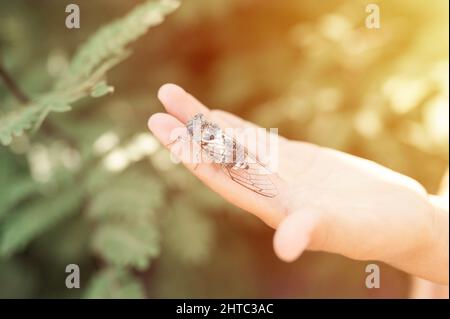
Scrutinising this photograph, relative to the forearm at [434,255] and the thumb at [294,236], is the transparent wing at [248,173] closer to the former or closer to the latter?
the thumb at [294,236]

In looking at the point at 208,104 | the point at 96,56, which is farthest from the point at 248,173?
the point at 208,104

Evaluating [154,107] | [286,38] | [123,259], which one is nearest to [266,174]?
[123,259]

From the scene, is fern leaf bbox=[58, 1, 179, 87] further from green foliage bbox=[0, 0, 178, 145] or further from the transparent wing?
the transparent wing

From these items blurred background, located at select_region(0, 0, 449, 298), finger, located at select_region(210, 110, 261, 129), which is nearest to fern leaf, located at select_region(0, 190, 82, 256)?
blurred background, located at select_region(0, 0, 449, 298)

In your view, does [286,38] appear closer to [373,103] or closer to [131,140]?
[373,103]

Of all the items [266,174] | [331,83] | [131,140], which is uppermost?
[331,83]

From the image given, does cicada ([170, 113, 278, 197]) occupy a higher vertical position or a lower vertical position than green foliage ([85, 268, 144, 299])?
higher

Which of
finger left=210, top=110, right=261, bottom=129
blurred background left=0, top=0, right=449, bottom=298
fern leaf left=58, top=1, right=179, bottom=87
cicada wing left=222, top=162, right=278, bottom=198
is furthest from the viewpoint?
blurred background left=0, top=0, right=449, bottom=298

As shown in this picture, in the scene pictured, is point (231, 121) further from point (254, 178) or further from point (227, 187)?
point (227, 187)

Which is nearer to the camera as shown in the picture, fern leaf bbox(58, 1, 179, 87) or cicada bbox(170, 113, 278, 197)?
cicada bbox(170, 113, 278, 197)
